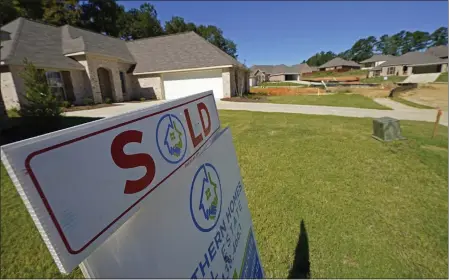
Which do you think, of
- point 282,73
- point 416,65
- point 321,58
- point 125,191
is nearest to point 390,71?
point 416,65

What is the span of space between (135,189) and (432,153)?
8226 mm

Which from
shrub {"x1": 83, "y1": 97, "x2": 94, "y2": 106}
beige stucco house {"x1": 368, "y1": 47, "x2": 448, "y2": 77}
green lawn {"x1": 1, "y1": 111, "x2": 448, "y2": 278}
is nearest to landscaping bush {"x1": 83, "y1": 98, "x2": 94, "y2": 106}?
shrub {"x1": 83, "y1": 97, "x2": 94, "y2": 106}

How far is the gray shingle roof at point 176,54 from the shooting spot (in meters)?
18.5

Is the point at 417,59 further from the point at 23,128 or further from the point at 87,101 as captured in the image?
the point at 23,128

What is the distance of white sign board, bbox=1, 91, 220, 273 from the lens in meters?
0.55

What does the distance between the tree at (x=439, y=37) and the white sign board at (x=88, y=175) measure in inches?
3568

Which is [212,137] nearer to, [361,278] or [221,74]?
[361,278]

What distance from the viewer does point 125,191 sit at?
80 cm

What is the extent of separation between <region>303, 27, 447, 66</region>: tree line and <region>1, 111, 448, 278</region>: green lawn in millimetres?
83250

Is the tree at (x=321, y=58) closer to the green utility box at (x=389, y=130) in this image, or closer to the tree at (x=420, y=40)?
the tree at (x=420, y=40)

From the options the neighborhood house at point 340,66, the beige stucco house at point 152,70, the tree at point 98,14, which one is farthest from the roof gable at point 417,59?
the tree at point 98,14

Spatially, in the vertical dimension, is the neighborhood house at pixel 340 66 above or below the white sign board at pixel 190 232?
above

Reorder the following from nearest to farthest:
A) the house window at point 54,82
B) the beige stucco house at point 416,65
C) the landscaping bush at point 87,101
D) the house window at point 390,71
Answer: the house window at point 54,82 → the landscaping bush at point 87,101 → the beige stucco house at point 416,65 → the house window at point 390,71

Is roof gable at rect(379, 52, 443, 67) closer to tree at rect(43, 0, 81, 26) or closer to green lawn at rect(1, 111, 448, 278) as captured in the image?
green lawn at rect(1, 111, 448, 278)
